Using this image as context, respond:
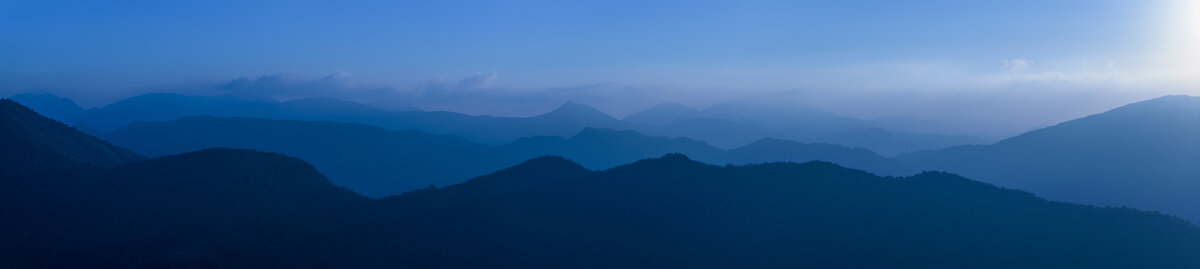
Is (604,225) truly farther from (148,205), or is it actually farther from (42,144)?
(42,144)

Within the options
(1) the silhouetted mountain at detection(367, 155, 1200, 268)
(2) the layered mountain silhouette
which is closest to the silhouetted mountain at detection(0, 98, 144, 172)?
→ (2) the layered mountain silhouette

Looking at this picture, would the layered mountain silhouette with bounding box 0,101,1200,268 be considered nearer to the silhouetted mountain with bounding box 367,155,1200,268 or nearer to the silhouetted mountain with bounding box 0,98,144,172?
the silhouetted mountain with bounding box 367,155,1200,268

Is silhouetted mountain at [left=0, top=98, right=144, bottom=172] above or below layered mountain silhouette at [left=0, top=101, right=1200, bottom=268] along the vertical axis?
above

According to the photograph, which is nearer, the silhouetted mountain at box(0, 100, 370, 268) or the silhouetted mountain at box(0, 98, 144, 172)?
the silhouetted mountain at box(0, 100, 370, 268)

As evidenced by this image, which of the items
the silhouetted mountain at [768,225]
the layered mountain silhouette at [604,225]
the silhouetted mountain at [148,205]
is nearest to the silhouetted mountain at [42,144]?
the silhouetted mountain at [148,205]

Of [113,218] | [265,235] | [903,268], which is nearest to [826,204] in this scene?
[903,268]

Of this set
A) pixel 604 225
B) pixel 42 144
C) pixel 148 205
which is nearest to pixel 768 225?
pixel 604 225
